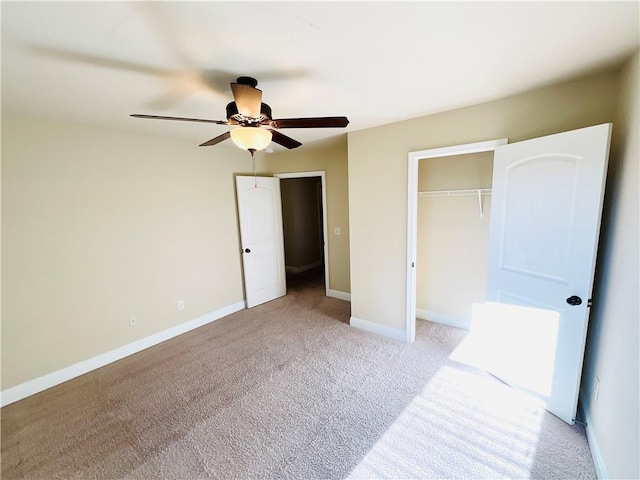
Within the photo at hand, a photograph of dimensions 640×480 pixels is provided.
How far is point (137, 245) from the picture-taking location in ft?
9.88

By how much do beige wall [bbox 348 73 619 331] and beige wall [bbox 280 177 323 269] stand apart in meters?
2.82

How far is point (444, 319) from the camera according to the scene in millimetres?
3361

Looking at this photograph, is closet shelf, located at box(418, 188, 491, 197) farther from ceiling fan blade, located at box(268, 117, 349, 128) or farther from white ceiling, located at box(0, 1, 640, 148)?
ceiling fan blade, located at box(268, 117, 349, 128)

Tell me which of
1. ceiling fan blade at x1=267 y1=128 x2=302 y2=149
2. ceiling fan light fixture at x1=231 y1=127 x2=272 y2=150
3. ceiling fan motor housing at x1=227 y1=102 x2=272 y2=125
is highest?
ceiling fan motor housing at x1=227 y1=102 x2=272 y2=125

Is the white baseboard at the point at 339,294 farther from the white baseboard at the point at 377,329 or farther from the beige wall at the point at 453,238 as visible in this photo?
the beige wall at the point at 453,238

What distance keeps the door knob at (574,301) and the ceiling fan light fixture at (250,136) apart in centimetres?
227

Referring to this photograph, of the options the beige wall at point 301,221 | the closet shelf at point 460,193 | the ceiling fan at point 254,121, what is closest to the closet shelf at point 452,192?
the closet shelf at point 460,193

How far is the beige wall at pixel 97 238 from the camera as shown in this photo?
231cm

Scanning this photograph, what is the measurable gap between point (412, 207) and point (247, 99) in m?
1.88

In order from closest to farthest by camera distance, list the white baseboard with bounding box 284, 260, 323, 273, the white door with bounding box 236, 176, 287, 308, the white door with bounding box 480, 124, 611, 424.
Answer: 1. the white door with bounding box 480, 124, 611, 424
2. the white door with bounding box 236, 176, 287, 308
3. the white baseboard with bounding box 284, 260, 323, 273

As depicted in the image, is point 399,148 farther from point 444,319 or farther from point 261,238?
point 261,238

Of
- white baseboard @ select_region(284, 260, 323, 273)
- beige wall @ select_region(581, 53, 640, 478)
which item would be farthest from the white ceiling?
white baseboard @ select_region(284, 260, 323, 273)

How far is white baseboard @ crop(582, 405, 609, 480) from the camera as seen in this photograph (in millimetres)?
1469

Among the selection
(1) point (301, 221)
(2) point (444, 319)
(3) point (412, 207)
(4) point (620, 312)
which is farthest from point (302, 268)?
(4) point (620, 312)
